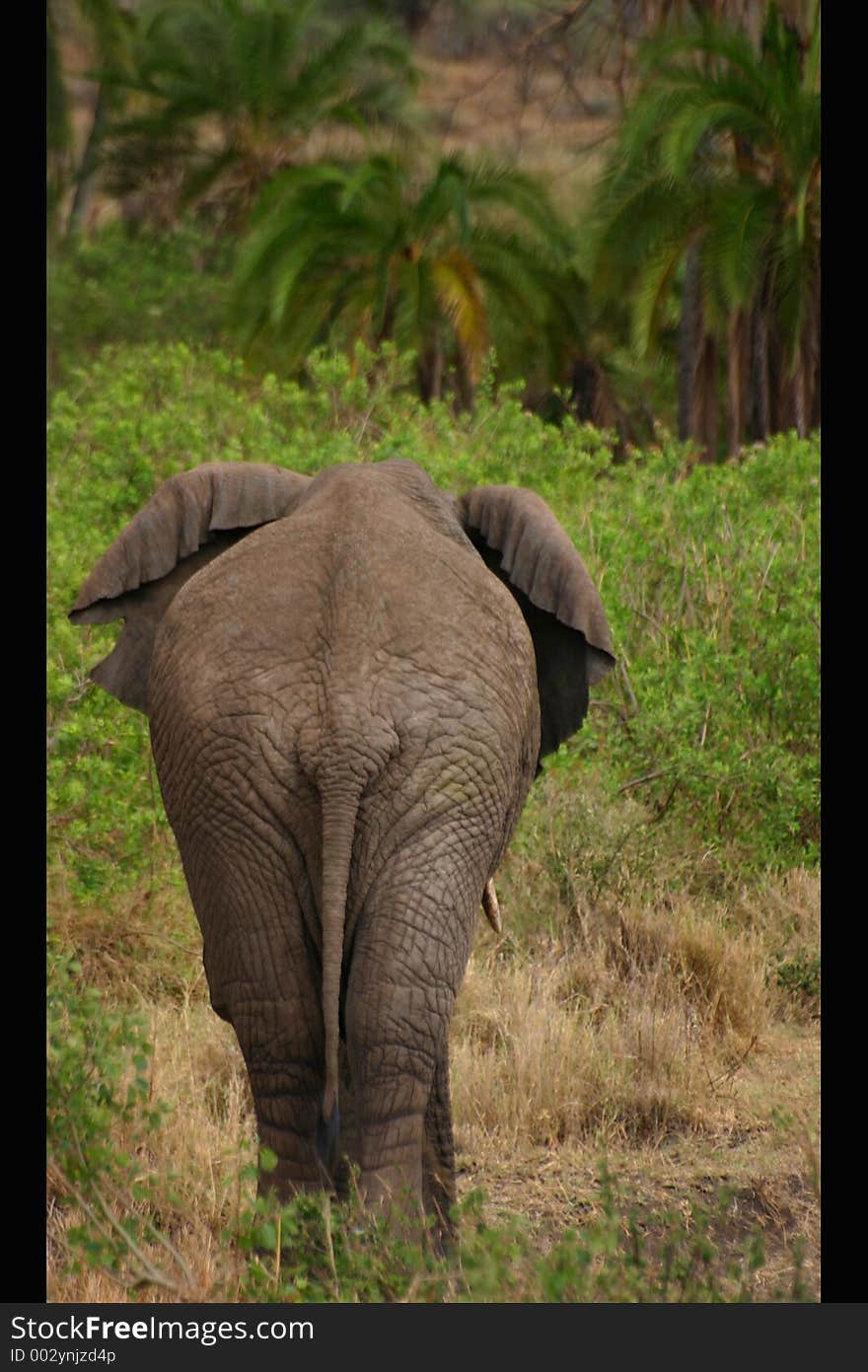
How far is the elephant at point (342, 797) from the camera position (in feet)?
13.0

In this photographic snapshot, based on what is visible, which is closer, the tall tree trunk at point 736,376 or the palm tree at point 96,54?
the tall tree trunk at point 736,376

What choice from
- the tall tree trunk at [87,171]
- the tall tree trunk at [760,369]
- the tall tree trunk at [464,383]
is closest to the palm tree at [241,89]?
the tall tree trunk at [464,383]

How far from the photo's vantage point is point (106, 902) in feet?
27.6

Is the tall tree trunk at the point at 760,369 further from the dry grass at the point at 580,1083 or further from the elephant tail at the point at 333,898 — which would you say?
the elephant tail at the point at 333,898

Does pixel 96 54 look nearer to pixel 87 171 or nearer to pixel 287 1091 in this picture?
pixel 87 171

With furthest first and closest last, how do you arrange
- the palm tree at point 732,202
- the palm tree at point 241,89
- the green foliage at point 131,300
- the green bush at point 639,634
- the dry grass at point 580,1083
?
the green foliage at point 131,300, the palm tree at point 241,89, the palm tree at point 732,202, the green bush at point 639,634, the dry grass at point 580,1083

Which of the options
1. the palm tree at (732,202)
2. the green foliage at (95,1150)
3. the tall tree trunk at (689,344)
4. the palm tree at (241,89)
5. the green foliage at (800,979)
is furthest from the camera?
the palm tree at (241,89)

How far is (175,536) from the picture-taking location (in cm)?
481

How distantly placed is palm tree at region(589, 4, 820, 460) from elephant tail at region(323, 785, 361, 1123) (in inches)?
646

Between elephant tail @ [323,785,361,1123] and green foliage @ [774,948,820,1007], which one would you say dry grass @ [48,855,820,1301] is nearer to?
green foliage @ [774,948,820,1007]

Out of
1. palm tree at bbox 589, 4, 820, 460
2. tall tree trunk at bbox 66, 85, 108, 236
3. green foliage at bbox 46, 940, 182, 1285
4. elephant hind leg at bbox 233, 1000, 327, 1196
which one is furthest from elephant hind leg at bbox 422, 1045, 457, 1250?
tall tree trunk at bbox 66, 85, 108, 236

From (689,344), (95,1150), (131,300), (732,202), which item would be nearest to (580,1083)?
(95,1150)
